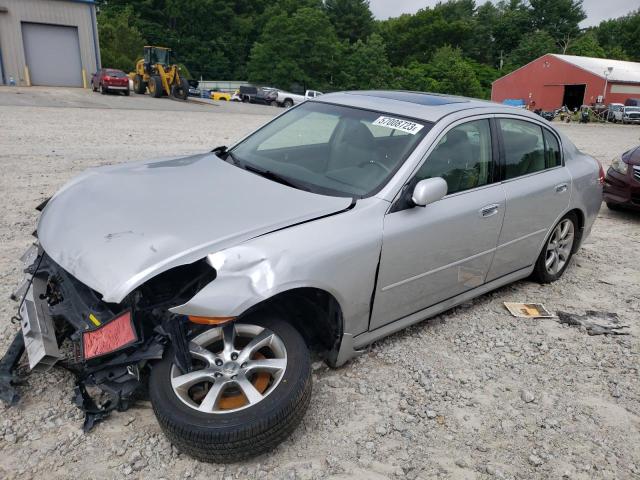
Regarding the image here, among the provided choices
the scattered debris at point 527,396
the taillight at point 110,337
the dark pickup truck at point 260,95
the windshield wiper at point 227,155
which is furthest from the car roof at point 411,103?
the dark pickup truck at point 260,95

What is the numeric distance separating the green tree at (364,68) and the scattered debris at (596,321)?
196 ft


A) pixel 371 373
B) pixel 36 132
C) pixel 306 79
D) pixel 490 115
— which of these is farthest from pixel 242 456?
pixel 306 79

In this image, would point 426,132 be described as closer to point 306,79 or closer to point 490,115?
point 490,115

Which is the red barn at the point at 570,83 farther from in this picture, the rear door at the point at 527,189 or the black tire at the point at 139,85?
the rear door at the point at 527,189

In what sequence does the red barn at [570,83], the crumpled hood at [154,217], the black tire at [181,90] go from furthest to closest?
the red barn at [570,83] → the black tire at [181,90] → the crumpled hood at [154,217]

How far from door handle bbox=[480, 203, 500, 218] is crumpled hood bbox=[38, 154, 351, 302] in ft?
3.67

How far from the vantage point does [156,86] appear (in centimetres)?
2875

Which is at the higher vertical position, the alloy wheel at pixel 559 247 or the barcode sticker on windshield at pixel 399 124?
the barcode sticker on windshield at pixel 399 124

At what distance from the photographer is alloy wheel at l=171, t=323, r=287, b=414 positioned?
2.39 m

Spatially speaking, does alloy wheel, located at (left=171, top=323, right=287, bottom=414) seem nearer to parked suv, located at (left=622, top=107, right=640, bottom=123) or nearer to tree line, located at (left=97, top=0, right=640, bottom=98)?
parked suv, located at (left=622, top=107, right=640, bottom=123)

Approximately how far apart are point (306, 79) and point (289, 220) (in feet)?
191

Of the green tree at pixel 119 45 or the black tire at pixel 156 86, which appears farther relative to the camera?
the green tree at pixel 119 45

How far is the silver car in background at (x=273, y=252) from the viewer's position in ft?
7.77

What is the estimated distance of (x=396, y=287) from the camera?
3.07 meters
